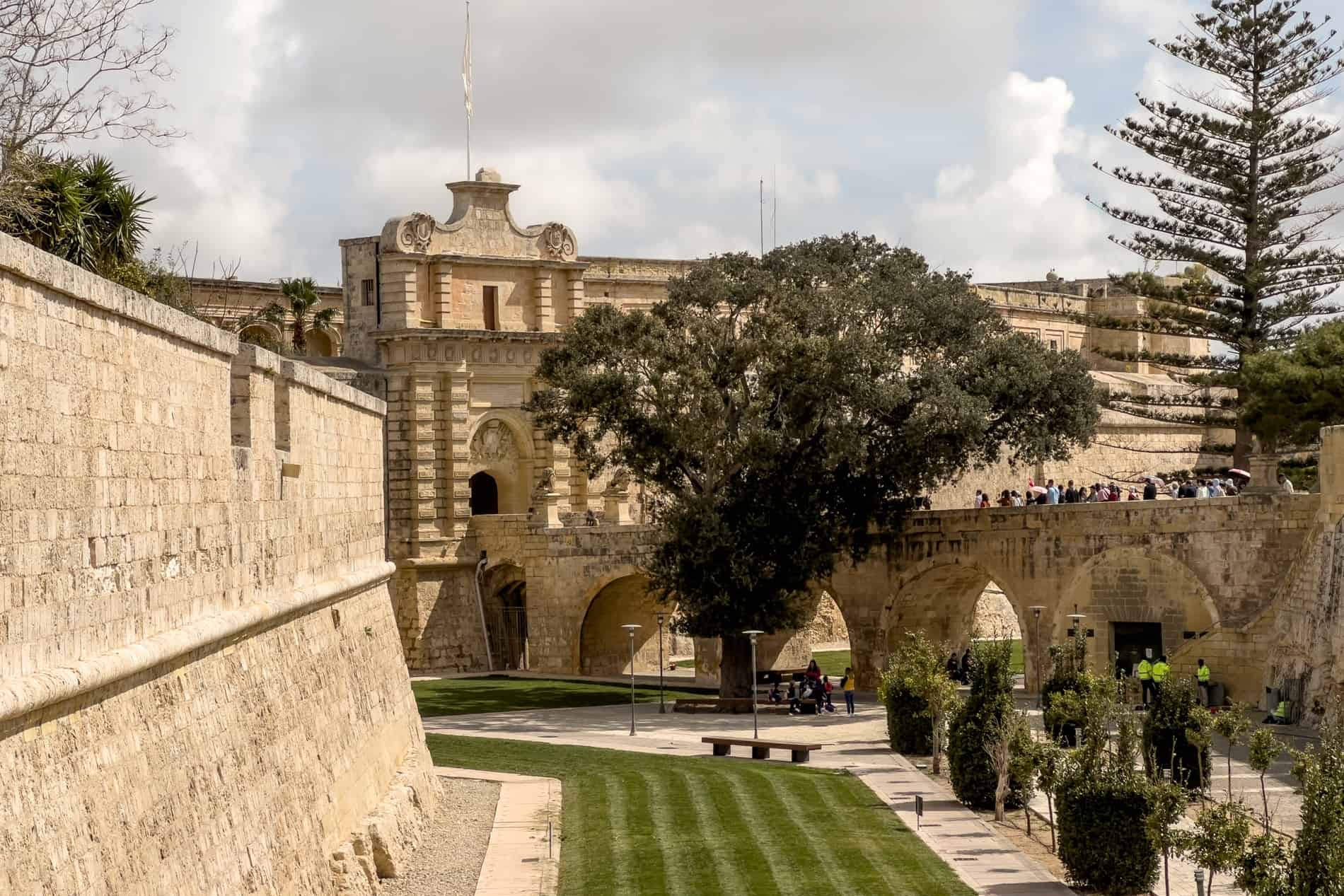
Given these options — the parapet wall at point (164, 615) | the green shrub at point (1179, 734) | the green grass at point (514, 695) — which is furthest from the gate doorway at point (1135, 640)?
the parapet wall at point (164, 615)

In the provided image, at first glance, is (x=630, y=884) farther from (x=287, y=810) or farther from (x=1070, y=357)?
(x=1070, y=357)

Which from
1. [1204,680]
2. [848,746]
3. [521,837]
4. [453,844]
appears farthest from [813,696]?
[453,844]

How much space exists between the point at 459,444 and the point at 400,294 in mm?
3095

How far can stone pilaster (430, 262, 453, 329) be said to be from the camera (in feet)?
121

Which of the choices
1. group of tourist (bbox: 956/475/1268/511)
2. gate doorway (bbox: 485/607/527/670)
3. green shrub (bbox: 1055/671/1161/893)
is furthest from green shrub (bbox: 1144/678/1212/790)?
gate doorway (bbox: 485/607/527/670)

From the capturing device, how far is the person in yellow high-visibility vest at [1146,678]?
27.1 metres

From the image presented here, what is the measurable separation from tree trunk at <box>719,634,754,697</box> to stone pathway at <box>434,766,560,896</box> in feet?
24.6

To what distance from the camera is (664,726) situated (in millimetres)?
28281

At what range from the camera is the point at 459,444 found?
37000mm

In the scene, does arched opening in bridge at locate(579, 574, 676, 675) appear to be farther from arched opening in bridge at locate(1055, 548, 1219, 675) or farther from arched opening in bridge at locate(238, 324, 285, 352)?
arched opening in bridge at locate(238, 324, 285, 352)

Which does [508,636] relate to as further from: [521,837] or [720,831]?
[720,831]

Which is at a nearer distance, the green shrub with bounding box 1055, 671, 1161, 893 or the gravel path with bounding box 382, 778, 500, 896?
the green shrub with bounding box 1055, 671, 1161, 893

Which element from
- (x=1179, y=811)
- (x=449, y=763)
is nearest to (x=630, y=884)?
(x=1179, y=811)

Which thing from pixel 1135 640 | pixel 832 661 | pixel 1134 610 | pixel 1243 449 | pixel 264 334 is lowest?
pixel 832 661
